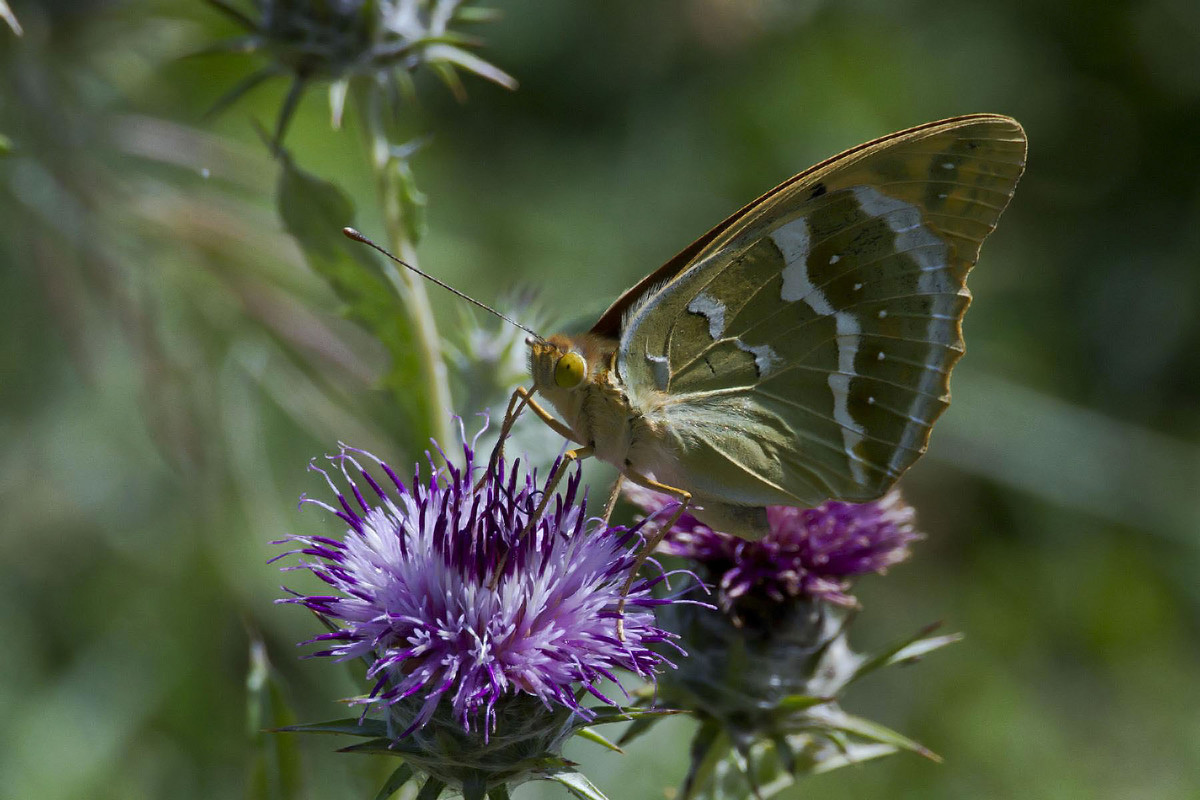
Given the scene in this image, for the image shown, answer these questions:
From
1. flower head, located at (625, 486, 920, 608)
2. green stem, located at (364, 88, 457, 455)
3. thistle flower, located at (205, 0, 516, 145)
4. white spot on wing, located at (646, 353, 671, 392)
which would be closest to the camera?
white spot on wing, located at (646, 353, 671, 392)

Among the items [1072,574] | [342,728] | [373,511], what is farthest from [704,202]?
[342,728]

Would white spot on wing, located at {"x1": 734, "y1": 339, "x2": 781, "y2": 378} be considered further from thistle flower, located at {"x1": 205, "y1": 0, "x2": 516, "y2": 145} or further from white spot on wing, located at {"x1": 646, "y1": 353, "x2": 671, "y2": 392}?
thistle flower, located at {"x1": 205, "y1": 0, "x2": 516, "y2": 145}

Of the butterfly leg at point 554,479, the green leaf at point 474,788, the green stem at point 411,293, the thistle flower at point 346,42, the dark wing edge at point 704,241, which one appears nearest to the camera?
the green leaf at point 474,788

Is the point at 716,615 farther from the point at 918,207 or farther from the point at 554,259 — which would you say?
the point at 554,259

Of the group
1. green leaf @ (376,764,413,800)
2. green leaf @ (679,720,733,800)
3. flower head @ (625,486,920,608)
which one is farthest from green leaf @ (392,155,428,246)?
green leaf @ (679,720,733,800)

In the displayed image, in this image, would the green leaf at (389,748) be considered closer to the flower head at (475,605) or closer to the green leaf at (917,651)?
the flower head at (475,605)

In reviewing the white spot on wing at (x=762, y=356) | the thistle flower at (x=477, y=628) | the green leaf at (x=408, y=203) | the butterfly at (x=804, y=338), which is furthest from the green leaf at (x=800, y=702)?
the green leaf at (x=408, y=203)

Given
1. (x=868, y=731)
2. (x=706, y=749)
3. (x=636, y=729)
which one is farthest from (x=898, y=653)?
(x=636, y=729)
